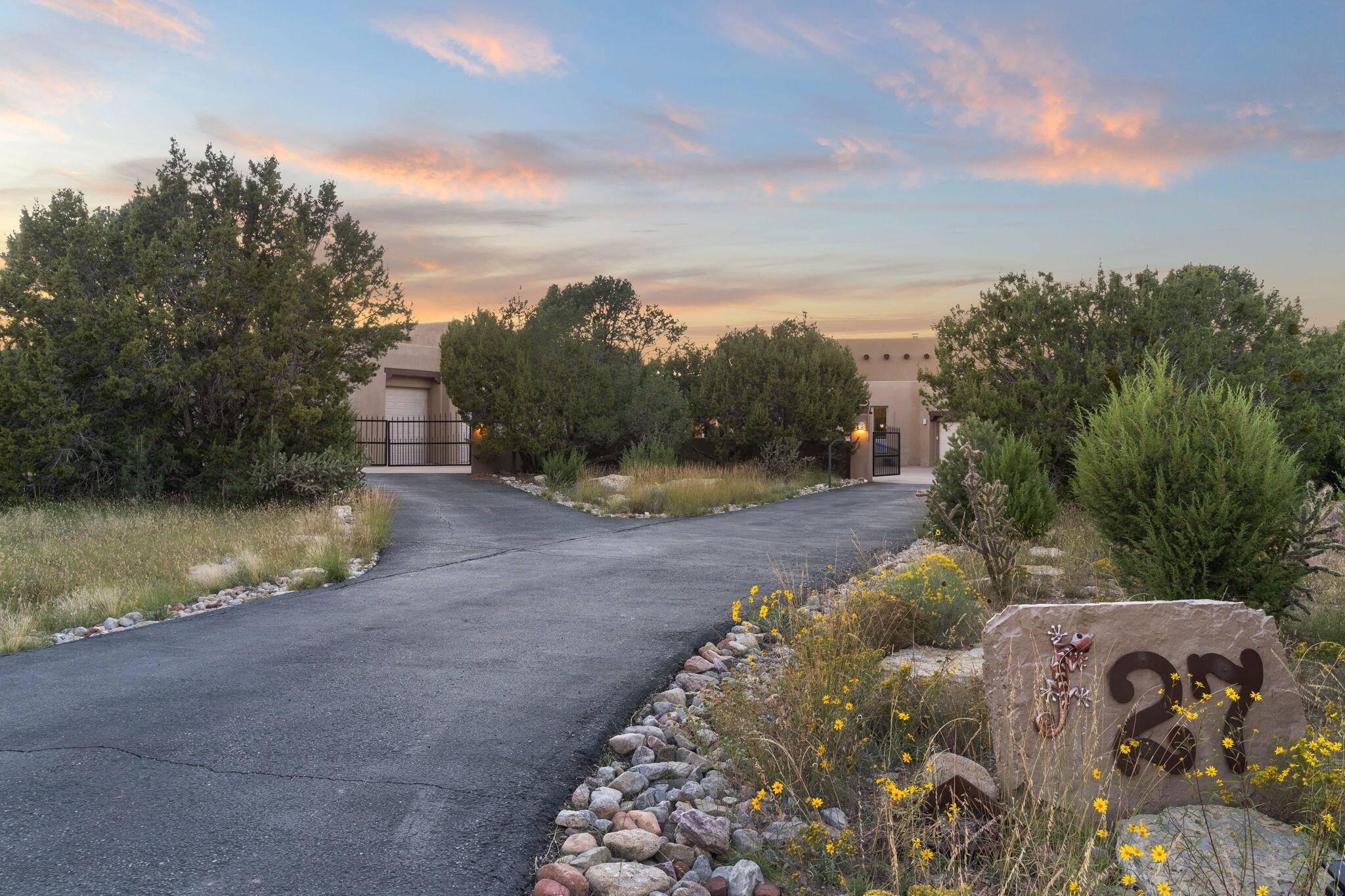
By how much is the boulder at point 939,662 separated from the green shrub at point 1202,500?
4.94 feet

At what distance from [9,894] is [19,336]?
14915 millimetres

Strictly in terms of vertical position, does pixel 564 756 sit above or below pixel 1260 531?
below

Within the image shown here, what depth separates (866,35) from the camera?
1141cm

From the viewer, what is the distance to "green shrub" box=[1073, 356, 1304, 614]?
5.82m

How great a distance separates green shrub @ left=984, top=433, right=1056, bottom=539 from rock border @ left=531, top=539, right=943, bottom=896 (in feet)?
19.5

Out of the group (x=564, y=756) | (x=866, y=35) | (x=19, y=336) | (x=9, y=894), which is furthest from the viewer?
(x=19, y=336)

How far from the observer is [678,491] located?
17.7 metres

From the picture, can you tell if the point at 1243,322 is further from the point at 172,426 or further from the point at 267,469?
the point at 172,426

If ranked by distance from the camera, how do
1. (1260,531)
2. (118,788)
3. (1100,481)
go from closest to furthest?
1. (118,788)
2. (1260,531)
3. (1100,481)

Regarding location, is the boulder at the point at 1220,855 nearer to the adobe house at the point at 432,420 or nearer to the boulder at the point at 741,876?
the boulder at the point at 741,876

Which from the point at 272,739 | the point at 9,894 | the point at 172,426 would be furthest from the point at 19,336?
the point at 9,894

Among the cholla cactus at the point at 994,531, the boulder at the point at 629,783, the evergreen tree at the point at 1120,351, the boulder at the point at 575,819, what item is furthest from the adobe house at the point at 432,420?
the boulder at the point at 575,819

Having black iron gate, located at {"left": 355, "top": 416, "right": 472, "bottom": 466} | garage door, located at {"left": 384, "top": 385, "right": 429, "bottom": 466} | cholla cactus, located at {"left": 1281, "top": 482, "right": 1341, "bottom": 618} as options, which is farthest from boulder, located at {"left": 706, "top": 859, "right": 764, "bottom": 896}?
garage door, located at {"left": 384, "top": 385, "right": 429, "bottom": 466}

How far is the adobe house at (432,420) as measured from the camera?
3067 centimetres
